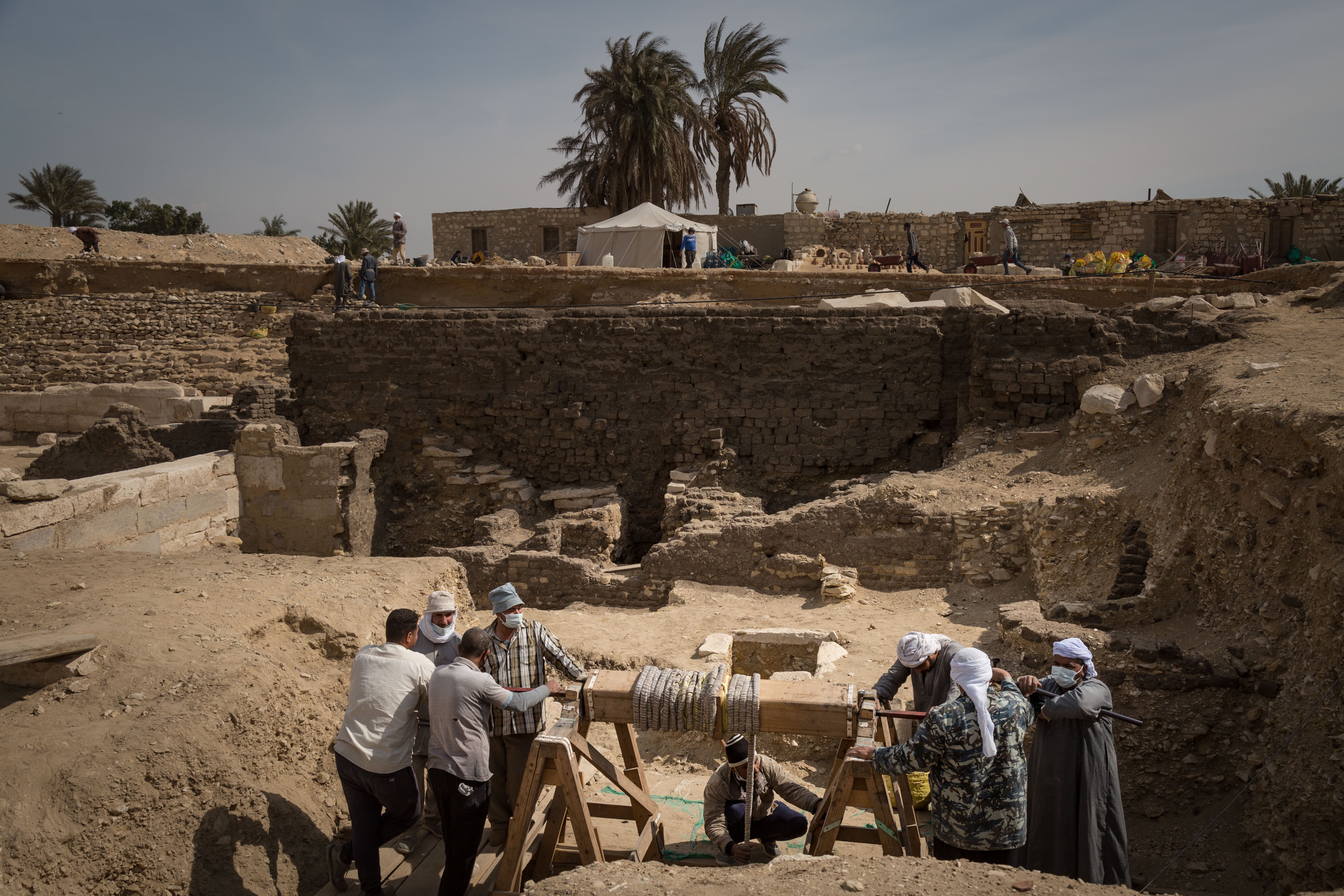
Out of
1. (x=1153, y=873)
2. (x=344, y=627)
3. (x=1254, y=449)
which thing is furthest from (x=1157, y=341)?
(x=344, y=627)

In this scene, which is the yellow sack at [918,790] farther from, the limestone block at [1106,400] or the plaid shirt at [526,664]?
the limestone block at [1106,400]

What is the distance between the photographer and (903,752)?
3.47m

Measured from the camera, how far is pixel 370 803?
3.88m

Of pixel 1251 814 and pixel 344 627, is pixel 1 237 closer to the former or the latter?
pixel 344 627

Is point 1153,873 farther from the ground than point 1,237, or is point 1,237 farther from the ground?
point 1,237

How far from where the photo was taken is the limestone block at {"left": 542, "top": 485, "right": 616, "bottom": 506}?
11516 mm

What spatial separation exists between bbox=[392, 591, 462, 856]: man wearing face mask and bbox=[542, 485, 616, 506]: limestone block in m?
6.98

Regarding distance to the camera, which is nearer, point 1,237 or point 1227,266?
point 1227,266

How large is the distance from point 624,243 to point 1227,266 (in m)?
13.1

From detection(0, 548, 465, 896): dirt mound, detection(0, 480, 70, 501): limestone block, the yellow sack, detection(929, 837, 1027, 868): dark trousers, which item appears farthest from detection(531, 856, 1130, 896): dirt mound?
detection(0, 480, 70, 501): limestone block

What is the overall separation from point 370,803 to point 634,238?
18550 millimetres

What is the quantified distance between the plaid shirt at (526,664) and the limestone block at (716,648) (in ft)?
8.81

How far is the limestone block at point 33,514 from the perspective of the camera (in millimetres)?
7020

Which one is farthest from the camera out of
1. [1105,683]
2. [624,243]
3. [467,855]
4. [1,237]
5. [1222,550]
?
[1,237]
